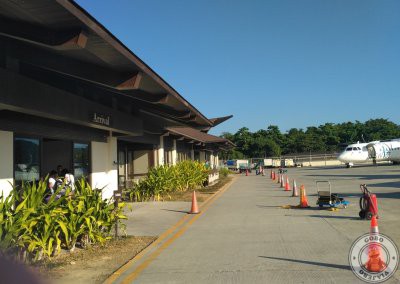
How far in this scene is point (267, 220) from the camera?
39.4ft

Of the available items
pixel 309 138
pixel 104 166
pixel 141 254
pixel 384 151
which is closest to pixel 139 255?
pixel 141 254

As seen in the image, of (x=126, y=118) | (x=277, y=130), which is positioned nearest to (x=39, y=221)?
(x=126, y=118)

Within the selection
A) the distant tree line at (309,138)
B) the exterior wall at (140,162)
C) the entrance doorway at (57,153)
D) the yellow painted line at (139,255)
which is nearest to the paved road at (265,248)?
the yellow painted line at (139,255)

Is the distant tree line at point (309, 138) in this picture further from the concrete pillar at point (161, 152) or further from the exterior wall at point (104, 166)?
the exterior wall at point (104, 166)

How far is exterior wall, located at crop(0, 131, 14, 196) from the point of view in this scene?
9.45 metres

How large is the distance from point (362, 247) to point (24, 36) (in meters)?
6.33

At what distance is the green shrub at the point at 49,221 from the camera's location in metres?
6.87

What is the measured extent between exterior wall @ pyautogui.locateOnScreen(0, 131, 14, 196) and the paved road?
3.64 meters

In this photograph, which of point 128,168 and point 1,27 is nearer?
point 1,27

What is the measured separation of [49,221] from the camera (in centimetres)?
738

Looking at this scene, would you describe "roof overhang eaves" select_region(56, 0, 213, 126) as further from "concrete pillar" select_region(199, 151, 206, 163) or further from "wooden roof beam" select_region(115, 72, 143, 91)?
"concrete pillar" select_region(199, 151, 206, 163)

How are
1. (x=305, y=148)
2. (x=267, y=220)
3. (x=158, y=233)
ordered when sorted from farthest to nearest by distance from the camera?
(x=305, y=148) < (x=267, y=220) < (x=158, y=233)

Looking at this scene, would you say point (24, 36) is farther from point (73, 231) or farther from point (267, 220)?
point (267, 220)

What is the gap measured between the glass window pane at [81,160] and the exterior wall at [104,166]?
0.32 m
